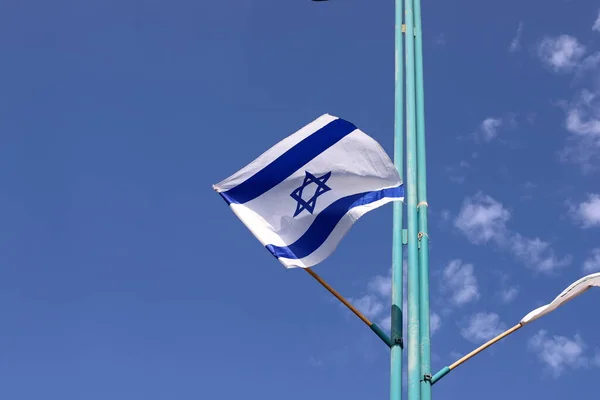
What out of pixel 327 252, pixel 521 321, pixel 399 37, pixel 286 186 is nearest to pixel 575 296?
pixel 521 321

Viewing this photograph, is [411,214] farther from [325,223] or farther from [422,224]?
[325,223]

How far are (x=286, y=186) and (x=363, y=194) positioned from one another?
114cm

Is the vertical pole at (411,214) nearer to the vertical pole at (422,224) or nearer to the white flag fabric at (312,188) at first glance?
the vertical pole at (422,224)

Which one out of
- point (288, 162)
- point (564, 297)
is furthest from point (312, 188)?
point (564, 297)

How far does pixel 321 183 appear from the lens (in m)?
12.7

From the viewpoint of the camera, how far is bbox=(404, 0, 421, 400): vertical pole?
10750 millimetres

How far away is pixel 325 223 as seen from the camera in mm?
12336

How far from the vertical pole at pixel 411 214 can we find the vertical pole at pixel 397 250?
0.38ft

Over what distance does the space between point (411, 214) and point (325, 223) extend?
3.96 feet

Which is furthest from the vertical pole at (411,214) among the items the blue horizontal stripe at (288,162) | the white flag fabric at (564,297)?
the white flag fabric at (564,297)

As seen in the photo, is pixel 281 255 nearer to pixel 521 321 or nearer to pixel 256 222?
pixel 256 222

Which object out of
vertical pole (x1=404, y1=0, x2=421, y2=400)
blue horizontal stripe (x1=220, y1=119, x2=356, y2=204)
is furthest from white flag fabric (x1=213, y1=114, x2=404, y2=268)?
vertical pole (x1=404, y1=0, x2=421, y2=400)

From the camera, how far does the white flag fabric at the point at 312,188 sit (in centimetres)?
1228

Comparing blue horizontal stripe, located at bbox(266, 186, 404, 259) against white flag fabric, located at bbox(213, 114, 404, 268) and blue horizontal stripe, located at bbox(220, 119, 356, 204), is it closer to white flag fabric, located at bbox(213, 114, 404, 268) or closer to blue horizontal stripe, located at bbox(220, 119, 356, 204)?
white flag fabric, located at bbox(213, 114, 404, 268)
